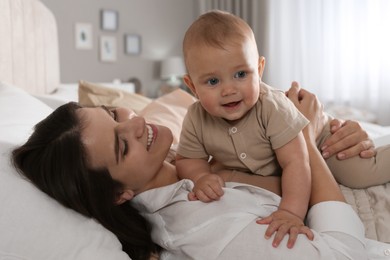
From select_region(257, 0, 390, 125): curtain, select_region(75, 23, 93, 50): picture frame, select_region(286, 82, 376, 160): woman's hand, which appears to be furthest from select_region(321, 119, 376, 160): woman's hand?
select_region(75, 23, 93, 50): picture frame

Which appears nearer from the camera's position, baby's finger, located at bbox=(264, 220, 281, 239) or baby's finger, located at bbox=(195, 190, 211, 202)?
baby's finger, located at bbox=(264, 220, 281, 239)

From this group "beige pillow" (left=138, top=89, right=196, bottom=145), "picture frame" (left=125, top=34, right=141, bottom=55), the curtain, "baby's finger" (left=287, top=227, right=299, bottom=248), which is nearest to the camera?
"baby's finger" (left=287, top=227, right=299, bottom=248)

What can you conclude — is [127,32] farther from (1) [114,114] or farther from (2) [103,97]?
(1) [114,114]

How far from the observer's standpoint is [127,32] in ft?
19.0

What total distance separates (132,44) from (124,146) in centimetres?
486

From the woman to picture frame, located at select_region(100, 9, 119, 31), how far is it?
14.8 ft

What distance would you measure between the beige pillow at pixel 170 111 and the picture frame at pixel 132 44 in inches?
140

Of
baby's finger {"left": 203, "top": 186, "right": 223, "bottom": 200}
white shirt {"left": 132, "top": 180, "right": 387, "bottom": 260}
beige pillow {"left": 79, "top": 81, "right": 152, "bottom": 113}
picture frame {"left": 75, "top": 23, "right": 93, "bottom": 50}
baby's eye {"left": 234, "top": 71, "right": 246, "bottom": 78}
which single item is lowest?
white shirt {"left": 132, "top": 180, "right": 387, "bottom": 260}

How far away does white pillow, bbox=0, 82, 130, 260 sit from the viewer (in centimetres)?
96

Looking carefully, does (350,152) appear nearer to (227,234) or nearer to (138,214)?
(227,234)

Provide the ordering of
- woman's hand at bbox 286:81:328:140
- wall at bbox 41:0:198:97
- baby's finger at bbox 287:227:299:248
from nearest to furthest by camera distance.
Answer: baby's finger at bbox 287:227:299:248 < woman's hand at bbox 286:81:328:140 < wall at bbox 41:0:198:97

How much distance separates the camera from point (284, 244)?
0.94 m

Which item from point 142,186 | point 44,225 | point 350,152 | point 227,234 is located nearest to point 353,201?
point 350,152

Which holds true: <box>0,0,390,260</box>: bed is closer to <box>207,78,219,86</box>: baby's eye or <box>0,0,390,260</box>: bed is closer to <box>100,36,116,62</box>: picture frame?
<box>207,78,219,86</box>: baby's eye
